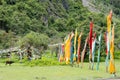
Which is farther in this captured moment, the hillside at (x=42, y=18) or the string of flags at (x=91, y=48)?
the hillside at (x=42, y=18)

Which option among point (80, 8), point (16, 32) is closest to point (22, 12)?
point (16, 32)

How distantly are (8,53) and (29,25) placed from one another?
4150cm

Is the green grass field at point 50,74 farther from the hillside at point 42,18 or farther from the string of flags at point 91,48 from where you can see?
the hillside at point 42,18

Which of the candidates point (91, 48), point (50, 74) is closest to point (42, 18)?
point (91, 48)

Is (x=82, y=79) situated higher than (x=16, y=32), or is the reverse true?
(x=16, y=32)

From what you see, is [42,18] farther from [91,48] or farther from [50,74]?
[50,74]

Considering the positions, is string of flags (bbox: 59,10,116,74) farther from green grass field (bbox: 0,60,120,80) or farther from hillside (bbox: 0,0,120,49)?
hillside (bbox: 0,0,120,49)

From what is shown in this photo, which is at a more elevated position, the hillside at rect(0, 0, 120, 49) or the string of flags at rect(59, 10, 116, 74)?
the hillside at rect(0, 0, 120, 49)

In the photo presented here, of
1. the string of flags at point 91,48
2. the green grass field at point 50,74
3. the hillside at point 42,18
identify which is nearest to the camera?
the green grass field at point 50,74

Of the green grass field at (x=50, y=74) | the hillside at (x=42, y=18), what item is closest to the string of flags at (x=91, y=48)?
the green grass field at (x=50, y=74)

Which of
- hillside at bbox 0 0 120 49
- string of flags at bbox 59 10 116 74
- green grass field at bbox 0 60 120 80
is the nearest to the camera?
green grass field at bbox 0 60 120 80

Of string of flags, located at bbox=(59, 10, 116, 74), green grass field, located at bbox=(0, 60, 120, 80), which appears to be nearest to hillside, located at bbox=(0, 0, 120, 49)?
string of flags, located at bbox=(59, 10, 116, 74)

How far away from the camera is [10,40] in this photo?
58969 millimetres

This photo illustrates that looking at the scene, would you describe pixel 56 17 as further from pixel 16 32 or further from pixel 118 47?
pixel 118 47
